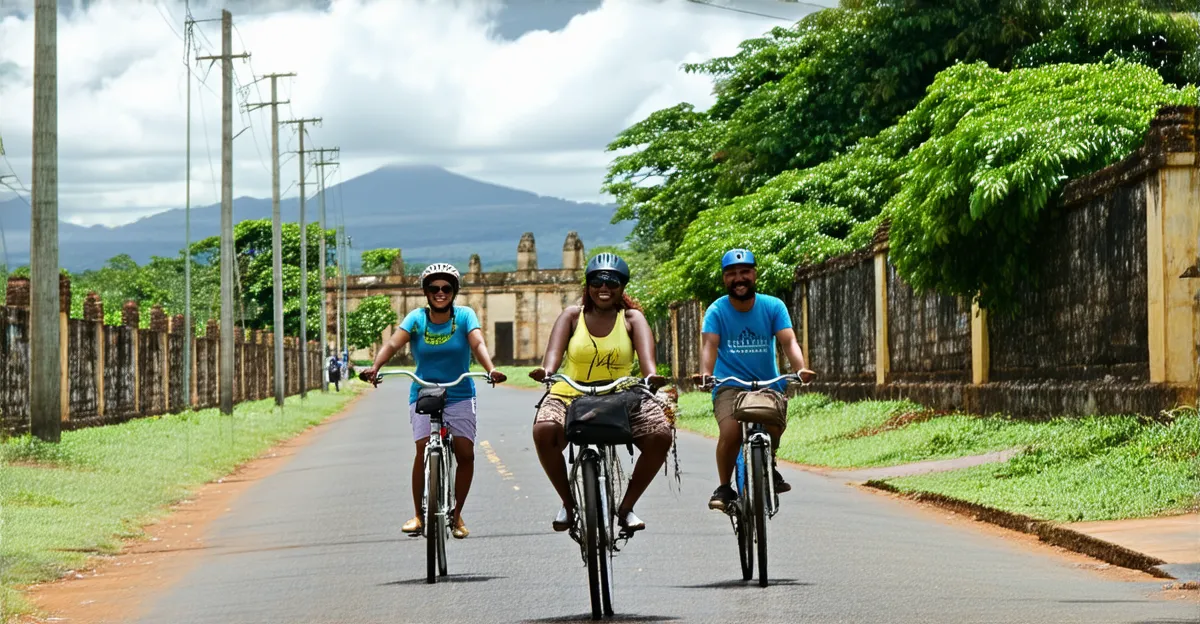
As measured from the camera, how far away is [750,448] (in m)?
9.28

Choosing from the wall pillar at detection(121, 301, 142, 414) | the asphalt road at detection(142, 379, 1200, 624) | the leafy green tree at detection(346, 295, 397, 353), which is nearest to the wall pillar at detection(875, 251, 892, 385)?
the asphalt road at detection(142, 379, 1200, 624)

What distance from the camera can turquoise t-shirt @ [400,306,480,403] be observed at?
33.0 ft

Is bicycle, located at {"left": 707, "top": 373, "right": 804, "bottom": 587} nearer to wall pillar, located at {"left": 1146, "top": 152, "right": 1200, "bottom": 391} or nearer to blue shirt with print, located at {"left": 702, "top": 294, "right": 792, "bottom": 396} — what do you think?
blue shirt with print, located at {"left": 702, "top": 294, "right": 792, "bottom": 396}

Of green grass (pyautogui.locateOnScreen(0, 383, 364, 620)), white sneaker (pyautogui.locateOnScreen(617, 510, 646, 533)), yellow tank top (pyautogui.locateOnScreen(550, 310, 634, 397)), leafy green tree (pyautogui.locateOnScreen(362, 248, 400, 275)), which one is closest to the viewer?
white sneaker (pyautogui.locateOnScreen(617, 510, 646, 533))

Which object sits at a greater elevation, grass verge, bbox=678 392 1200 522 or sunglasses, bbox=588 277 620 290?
sunglasses, bbox=588 277 620 290

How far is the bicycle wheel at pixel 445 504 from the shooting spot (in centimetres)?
980

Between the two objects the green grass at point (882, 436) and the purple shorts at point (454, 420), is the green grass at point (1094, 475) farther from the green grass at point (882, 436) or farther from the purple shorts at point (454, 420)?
the purple shorts at point (454, 420)

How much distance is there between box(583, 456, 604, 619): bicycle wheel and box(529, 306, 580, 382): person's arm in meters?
0.78

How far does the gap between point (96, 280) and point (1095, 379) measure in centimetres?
10330

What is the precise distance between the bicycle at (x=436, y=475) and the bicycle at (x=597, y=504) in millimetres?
1229

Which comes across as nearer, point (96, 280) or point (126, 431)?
point (126, 431)

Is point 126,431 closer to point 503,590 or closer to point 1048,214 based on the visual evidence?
point 1048,214

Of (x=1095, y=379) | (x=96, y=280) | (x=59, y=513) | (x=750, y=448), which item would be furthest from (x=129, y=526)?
(x=96, y=280)

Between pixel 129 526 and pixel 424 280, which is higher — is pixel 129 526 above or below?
below
